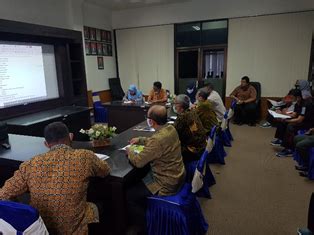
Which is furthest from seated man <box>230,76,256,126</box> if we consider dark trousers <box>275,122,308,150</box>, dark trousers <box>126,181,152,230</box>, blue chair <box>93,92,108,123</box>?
dark trousers <box>126,181,152,230</box>

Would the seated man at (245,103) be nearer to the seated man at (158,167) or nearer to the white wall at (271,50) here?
the white wall at (271,50)

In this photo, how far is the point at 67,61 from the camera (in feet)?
16.4

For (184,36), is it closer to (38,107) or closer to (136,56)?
(136,56)

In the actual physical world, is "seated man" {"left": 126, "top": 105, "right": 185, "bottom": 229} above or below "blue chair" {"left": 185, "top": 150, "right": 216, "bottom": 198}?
above

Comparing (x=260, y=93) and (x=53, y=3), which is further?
(x=260, y=93)

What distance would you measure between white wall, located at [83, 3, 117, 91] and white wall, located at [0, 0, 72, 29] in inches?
36.8

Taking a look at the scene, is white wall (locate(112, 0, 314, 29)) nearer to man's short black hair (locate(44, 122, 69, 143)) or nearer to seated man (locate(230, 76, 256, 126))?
seated man (locate(230, 76, 256, 126))

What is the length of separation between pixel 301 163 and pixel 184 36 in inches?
183

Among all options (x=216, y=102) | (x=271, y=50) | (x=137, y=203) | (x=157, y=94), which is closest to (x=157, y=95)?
(x=157, y=94)

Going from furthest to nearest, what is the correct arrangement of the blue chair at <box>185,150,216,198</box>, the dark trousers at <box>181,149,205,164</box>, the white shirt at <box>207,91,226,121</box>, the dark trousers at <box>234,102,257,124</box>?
the dark trousers at <box>234,102,257,124</box>
the white shirt at <box>207,91,226,121</box>
the dark trousers at <box>181,149,205,164</box>
the blue chair at <box>185,150,216,198</box>

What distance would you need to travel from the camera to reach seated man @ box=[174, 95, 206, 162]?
8.23ft

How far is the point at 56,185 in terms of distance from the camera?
132 cm

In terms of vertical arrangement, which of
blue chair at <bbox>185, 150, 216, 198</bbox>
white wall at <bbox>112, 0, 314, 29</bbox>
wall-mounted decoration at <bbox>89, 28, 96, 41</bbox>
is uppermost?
white wall at <bbox>112, 0, 314, 29</bbox>

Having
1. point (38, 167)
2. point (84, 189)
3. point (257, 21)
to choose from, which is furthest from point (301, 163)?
point (257, 21)
